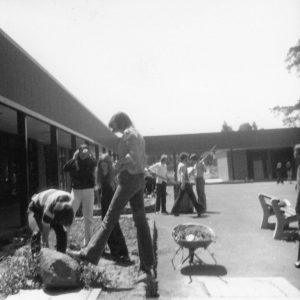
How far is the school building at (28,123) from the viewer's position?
9312mm

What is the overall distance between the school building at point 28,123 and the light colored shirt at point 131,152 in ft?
15.0

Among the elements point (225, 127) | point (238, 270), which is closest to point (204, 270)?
point (238, 270)

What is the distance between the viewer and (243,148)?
38125 millimetres

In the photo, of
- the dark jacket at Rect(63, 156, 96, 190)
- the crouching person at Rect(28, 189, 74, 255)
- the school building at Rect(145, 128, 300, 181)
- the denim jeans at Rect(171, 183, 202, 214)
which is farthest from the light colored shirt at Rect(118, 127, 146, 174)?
the school building at Rect(145, 128, 300, 181)

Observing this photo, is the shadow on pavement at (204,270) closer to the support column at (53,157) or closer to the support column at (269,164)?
the support column at (53,157)

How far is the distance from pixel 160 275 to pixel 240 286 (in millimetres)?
1108

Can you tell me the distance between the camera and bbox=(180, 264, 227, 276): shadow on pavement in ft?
17.7

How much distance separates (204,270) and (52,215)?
213 centimetres

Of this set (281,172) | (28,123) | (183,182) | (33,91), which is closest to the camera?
(33,91)

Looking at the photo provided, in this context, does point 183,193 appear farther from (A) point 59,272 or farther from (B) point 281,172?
(B) point 281,172

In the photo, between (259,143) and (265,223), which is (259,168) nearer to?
(259,143)

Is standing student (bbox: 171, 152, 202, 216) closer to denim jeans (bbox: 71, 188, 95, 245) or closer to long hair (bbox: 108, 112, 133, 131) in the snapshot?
denim jeans (bbox: 71, 188, 95, 245)

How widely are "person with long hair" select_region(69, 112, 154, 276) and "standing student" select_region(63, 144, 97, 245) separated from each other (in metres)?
2.20

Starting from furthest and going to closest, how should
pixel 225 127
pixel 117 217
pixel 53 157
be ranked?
pixel 225 127 → pixel 53 157 → pixel 117 217
